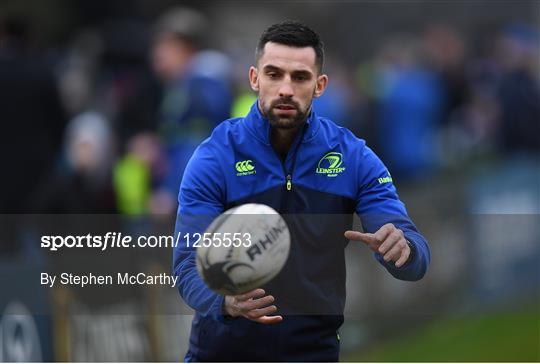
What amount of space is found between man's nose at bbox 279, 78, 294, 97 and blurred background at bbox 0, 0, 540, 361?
199cm

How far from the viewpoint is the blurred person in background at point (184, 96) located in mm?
11938

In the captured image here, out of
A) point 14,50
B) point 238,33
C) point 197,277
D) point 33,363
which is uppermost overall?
point 238,33

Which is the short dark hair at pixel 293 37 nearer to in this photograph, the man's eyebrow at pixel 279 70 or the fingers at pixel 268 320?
the man's eyebrow at pixel 279 70

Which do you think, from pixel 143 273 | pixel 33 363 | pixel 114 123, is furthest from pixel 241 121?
pixel 114 123

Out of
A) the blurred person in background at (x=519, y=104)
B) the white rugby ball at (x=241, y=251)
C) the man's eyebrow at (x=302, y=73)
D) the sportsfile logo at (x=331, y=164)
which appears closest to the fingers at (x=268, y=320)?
the white rugby ball at (x=241, y=251)

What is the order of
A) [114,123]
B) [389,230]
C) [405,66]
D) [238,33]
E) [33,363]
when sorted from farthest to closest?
[238,33] → [405,66] → [114,123] → [33,363] → [389,230]

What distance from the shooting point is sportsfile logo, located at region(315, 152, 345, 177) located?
7332 mm

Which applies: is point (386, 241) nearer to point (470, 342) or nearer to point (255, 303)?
point (255, 303)

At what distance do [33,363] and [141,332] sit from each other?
1154 mm

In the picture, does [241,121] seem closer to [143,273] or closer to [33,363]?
[143,273]

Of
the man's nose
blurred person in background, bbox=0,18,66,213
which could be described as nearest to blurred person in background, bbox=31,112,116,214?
blurred person in background, bbox=0,18,66,213

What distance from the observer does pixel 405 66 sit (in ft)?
54.6

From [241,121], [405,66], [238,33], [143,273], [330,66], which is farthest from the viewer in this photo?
[238,33]

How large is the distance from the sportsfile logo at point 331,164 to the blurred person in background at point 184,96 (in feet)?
15.0
